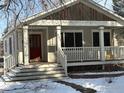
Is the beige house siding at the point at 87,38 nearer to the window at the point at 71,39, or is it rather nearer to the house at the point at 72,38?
the house at the point at 72,38

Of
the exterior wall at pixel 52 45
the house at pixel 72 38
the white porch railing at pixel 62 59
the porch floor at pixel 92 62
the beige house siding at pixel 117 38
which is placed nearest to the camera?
the white porch railing at pixel 62 59

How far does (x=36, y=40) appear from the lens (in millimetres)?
26609

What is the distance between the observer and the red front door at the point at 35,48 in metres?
26.5

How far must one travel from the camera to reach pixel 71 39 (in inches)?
1034

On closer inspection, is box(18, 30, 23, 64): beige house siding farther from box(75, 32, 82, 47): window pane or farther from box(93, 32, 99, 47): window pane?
box(93, 32, 99, 47): window pane

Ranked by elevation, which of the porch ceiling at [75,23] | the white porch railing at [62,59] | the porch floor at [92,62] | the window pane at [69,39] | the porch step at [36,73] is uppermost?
the porch ceiling at [75,23]

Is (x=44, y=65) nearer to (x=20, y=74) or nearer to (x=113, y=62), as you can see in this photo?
(x=20, y=74)

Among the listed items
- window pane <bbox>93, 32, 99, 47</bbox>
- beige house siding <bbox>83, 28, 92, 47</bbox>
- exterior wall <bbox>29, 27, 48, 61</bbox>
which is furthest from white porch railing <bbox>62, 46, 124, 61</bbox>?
exterior wall <bbox>29, 27, 48, 61</bbox>

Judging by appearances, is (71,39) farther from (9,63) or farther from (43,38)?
(9,63)

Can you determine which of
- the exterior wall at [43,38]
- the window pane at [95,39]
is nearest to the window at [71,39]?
the window pane at [95,39]

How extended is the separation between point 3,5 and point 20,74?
10714mm

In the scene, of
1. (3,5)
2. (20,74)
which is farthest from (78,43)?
(3,5)

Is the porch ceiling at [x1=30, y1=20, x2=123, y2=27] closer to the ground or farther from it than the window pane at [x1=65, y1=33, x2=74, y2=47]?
farther from it

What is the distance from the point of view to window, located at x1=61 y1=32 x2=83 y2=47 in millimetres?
25931
